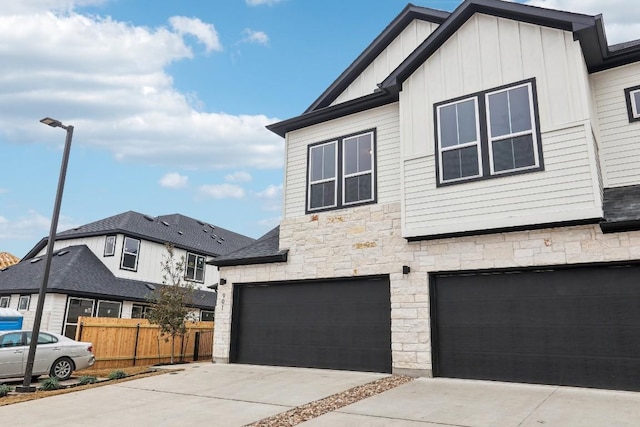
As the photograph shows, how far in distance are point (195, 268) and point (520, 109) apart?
22.8 meters

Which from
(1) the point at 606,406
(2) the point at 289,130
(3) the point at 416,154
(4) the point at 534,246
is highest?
(2) the point at 289,130

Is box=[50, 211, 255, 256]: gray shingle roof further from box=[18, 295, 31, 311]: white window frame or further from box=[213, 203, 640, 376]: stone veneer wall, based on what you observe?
box=[213, 203, 640, 376]: stone veneer wall

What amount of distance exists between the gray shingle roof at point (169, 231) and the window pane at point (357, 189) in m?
16.0

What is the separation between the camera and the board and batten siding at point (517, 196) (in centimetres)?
845

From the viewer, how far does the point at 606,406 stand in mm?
6844

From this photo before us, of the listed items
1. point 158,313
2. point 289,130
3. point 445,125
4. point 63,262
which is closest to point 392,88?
point 445,125

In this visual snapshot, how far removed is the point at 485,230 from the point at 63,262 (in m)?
21.0

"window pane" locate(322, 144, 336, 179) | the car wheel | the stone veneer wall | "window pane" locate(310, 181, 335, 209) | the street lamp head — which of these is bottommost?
the car wheel

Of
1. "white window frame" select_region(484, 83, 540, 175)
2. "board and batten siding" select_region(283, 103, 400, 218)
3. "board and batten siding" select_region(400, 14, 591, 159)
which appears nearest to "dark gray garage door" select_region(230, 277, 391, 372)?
"board and batten siding" select_region(283, 103, 400, 218)

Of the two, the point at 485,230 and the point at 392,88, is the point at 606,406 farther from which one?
the point at 392,88

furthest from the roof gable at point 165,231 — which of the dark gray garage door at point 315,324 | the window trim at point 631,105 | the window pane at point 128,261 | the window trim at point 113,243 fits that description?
the window trim at point 631,105

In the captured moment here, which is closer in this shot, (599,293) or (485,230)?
(599,293)

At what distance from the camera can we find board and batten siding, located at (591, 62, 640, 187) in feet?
30.5

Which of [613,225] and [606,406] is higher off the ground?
[613,225]
